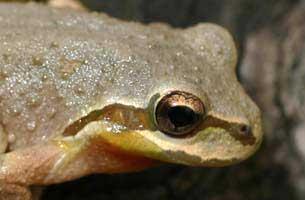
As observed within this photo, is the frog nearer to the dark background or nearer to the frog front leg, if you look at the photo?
the frog front leg

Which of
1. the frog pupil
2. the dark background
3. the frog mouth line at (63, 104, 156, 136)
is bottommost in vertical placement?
the dark background

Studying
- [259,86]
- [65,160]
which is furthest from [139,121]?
[259,86]

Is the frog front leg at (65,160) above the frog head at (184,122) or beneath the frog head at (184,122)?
beneath

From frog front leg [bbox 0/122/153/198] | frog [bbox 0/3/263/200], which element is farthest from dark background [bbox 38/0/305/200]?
frog [bbox 0/3/263/200]

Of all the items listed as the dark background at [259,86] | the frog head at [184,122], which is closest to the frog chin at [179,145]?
the frog head at [184,122]

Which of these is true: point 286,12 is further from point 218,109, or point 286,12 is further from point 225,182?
point 218,109

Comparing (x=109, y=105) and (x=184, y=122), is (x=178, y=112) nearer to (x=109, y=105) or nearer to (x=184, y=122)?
(x=184, y=122)

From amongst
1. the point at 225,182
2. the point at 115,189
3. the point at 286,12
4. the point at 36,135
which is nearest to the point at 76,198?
the point at 115,189

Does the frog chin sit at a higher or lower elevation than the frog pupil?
lower

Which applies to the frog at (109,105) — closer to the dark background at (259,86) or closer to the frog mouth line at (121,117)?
the frog mouth line at (121,117)
